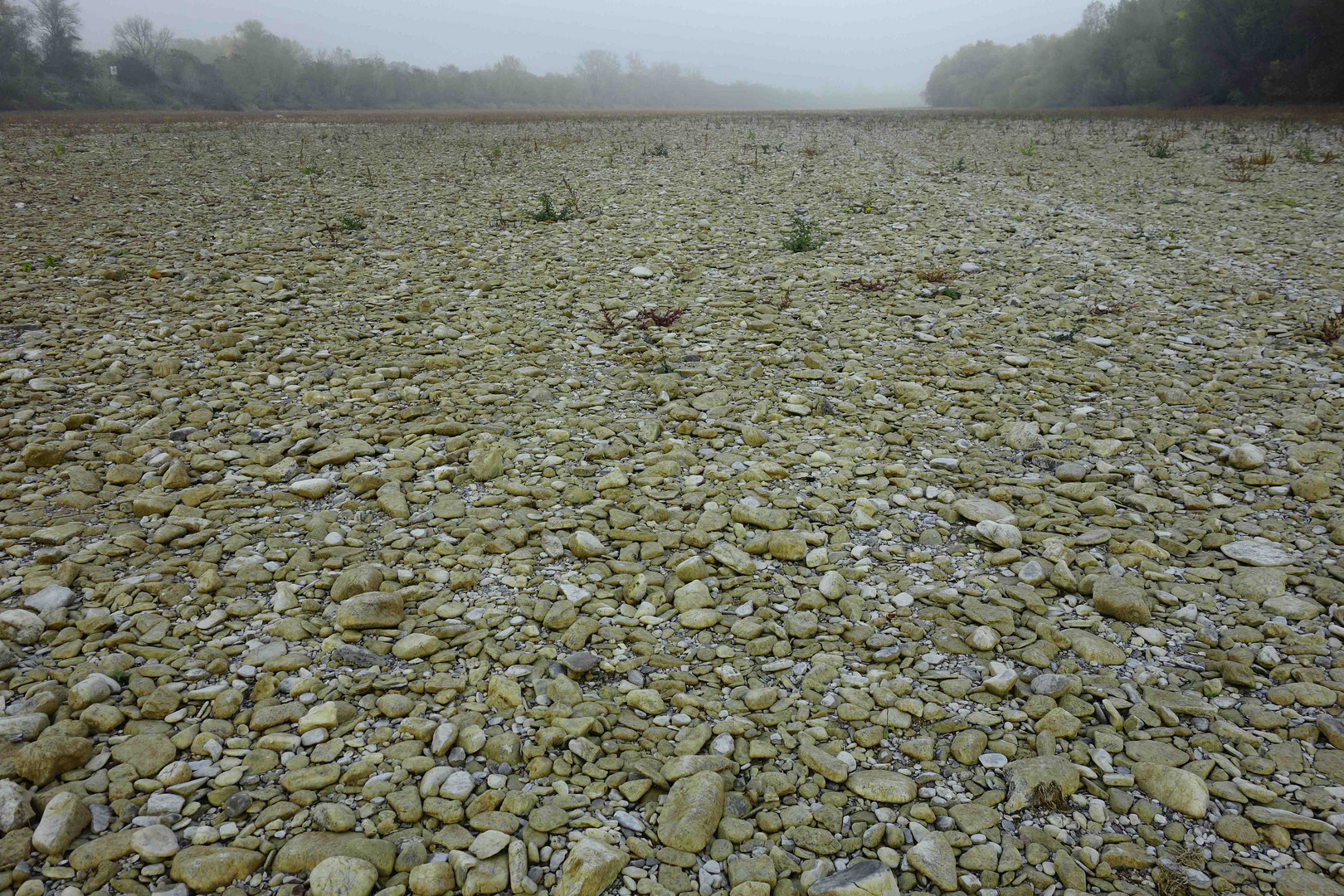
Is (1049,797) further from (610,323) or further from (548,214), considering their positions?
(548,214)

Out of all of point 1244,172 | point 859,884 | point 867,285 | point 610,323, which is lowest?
point 859,884

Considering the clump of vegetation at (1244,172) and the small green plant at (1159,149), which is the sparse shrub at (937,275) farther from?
the small green plant at (1159,149)

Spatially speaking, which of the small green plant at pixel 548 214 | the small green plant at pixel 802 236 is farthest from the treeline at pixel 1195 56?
the small green plant at pixel 548 214

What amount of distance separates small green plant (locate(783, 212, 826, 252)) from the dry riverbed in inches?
40.2

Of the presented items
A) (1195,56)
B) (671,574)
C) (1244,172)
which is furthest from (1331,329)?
(1195,56)

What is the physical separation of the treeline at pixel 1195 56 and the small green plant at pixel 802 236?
31.2 meters

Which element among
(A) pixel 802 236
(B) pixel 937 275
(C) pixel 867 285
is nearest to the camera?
(C) pixel 867 285

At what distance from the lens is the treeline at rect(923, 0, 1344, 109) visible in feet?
91.0

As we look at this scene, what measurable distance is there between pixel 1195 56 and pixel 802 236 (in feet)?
122

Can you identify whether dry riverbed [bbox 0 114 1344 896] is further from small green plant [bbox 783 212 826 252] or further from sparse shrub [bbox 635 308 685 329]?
small green plant [bbox 783 212 826 252]

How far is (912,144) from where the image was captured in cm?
2255

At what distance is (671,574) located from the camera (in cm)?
414

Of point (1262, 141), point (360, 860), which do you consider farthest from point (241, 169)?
point (1262, 141)

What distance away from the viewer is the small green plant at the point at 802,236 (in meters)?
10.0
